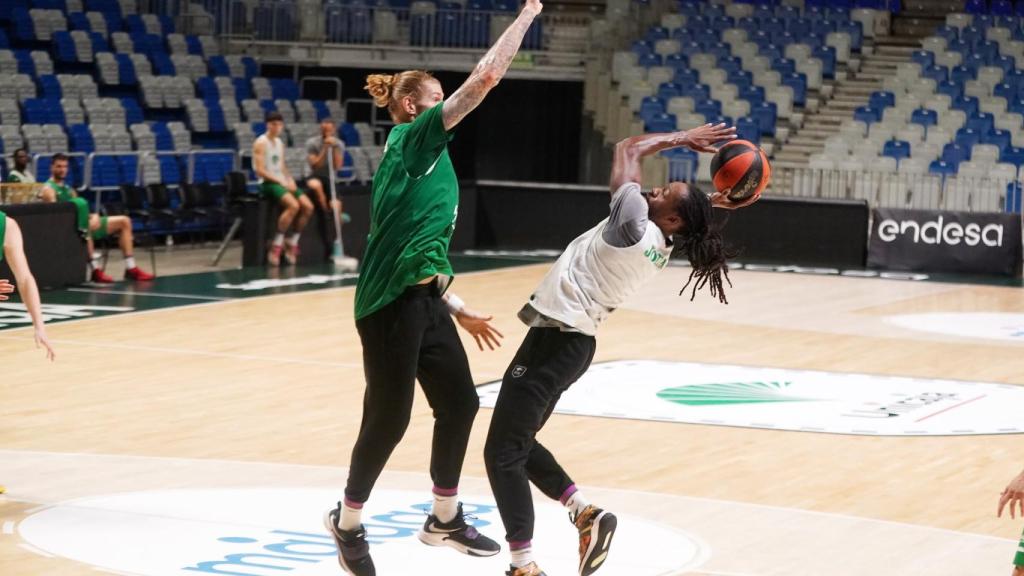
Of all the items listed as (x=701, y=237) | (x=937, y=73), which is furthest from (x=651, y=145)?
(x=937, y=73)

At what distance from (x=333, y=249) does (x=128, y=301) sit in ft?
14.2

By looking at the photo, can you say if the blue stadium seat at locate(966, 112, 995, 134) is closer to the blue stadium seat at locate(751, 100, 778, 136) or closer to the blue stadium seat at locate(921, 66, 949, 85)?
the blue stadium seat at locate(921, 66, 949, 85)

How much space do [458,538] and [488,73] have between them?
6.02 ft

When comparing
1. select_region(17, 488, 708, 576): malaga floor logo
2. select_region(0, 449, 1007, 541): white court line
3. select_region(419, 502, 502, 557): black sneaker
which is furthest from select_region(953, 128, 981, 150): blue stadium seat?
select_region(419, 502, 502, 557): black sneaker

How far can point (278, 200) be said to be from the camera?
1902cm

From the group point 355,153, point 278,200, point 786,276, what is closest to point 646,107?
point 355,153

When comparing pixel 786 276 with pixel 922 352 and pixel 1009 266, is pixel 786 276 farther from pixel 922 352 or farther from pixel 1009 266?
pixel 922 352

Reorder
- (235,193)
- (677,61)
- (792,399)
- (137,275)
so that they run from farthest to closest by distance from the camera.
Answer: (677,61) → (235,193) → (137,275) → (792,399)

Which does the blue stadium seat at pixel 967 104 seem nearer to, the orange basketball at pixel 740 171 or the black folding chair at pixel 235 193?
the black folding chair at pixel 235 193

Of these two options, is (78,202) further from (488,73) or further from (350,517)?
(488,73)

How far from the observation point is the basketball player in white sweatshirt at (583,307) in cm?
601

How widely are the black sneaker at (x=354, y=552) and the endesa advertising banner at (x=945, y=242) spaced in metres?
16.2

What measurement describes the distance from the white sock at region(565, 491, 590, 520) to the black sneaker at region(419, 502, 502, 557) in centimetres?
32

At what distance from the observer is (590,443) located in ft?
31.5
